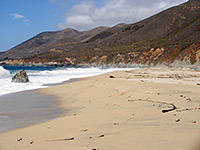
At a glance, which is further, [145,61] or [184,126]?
[145,61]

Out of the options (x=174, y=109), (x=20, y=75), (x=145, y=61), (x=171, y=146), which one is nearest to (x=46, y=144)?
(x=171, y=146)

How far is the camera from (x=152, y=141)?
3281mm

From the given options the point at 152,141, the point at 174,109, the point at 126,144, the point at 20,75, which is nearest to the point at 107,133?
the point at 126,144

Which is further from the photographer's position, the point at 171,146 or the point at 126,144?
the point at 126,144

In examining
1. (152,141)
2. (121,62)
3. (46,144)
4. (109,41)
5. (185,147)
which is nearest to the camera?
(185,147)

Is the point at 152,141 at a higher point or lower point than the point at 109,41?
lower

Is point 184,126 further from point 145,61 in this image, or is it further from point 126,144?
point 145,61

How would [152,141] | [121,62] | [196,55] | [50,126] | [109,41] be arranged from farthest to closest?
[109,41] < [121,62] < [196,55] < [50,126] < [152,141]

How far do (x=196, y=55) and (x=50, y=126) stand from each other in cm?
4312

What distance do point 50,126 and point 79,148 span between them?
2175 millimetres

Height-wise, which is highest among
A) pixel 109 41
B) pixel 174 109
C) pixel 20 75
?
pixel 109 41

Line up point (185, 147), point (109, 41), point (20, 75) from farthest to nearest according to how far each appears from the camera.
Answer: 1. point (109, 41)
2. point (20, 75)
3. point (185, 147)

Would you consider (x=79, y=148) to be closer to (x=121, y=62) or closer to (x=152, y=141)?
(x=152, y=141)

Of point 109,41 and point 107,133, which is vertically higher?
point 109,41
